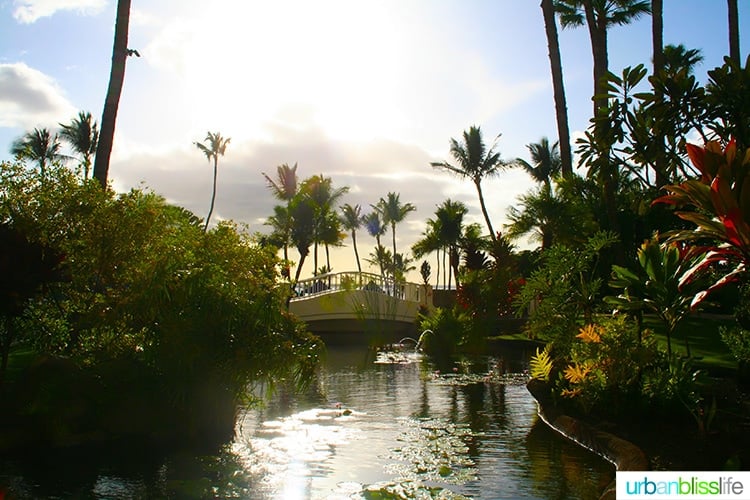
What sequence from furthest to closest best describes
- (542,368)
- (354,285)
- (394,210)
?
1. (394,210)
2. (354,285)
3. (542,368)

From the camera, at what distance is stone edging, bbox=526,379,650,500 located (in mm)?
6712

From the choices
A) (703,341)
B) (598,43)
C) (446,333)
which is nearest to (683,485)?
(703,341)

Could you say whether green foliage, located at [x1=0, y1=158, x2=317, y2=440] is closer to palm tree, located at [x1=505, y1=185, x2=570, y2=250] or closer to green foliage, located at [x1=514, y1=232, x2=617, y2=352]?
green foliage, located at [x1=514, y1=232, x2=617, y2=352]

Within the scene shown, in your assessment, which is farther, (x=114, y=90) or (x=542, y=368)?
(x=114, y=90)

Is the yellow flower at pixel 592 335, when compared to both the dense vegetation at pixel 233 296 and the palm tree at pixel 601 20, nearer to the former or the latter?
the dense vegetation at pixel 233 296

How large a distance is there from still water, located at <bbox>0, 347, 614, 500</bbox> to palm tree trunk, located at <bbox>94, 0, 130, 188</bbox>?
6961mm

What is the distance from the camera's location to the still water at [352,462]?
260 inches

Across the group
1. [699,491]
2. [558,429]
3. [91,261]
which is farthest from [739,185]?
[91,261]

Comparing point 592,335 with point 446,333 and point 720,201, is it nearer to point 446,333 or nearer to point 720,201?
point 720,201

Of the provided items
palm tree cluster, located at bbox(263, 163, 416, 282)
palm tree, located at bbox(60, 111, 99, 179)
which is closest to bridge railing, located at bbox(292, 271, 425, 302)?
palm tree cluster, located at bbox(263, 163, 416, 282)

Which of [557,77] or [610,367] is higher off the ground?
[557,77]

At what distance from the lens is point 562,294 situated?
10.6 metres

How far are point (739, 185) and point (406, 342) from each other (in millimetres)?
23013

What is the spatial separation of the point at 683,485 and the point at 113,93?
14298 mm
